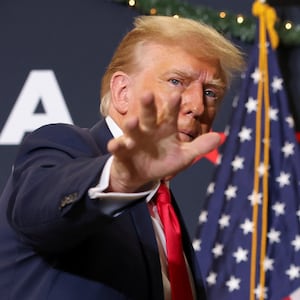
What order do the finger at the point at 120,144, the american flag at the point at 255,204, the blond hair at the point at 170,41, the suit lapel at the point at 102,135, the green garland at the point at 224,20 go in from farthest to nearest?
the green garland at the point at 224,20, the american flag at the point at 255,204, the blond hair at the point at 170,41, the suit lapel at the point at 102,135, the finger at the point at 120,144

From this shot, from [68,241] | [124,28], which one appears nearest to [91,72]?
[124,28]

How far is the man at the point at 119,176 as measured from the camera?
1047 mm

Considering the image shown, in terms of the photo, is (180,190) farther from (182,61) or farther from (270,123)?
(182,61)

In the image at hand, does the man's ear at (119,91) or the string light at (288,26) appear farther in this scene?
the string light at (288,26)

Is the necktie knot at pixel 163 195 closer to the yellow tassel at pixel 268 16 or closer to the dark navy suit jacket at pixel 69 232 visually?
the dark navy suit jacket at pixel 69 232

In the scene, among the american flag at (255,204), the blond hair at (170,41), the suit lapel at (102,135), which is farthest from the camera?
the american flag at (255,204)

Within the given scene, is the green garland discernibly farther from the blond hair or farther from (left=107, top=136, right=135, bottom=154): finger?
(left=107, top=136, right=135, bottom=154): finger

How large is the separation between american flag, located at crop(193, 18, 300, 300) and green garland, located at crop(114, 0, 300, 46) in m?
0.12

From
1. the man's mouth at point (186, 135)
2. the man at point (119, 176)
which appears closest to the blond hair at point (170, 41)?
the man at point (119, 176)

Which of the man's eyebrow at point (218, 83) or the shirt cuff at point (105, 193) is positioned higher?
the shirt cuff at point (105, 193)

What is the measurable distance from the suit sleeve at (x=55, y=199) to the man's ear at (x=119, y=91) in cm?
28

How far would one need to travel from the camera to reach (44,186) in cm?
112

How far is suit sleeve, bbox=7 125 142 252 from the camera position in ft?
3.58

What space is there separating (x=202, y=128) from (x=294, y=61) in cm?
177
